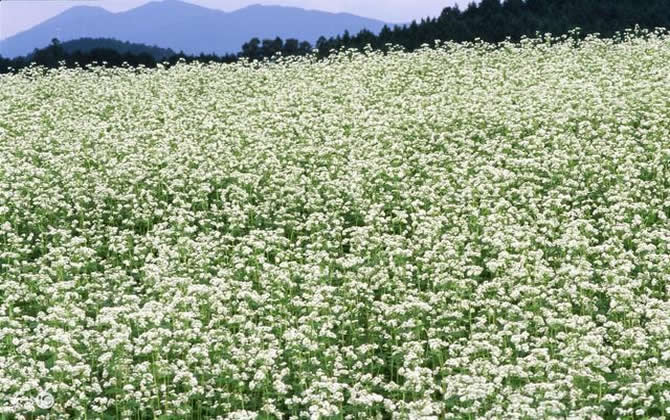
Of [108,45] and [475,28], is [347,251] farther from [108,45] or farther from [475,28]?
[108,45]

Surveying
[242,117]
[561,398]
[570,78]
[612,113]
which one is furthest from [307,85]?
[561,398]

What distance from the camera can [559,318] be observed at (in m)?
11.7

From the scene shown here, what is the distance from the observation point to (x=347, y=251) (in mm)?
15656

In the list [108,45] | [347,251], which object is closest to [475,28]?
[347,251]

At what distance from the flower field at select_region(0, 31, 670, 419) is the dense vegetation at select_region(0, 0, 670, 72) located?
31.4 feet

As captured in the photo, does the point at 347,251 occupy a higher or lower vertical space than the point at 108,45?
lower

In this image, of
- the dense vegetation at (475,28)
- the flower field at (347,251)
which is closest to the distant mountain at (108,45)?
the dense vegetation at (475,28)

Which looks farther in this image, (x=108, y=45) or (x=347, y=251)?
(x=108, y=45)

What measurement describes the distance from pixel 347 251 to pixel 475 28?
2254cm

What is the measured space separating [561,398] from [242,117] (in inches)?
595

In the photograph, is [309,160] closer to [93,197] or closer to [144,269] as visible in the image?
[93,197]

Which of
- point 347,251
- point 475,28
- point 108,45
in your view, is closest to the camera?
point 347,251

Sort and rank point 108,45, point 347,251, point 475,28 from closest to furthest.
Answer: point 347,251, point 475,28, point 108,45

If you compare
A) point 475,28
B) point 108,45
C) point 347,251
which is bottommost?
point 347,251
